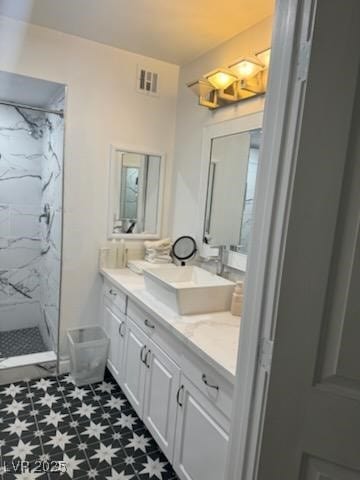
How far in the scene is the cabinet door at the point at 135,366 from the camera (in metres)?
2.04

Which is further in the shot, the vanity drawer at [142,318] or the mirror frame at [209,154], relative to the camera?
the mirror frame at [209,154]

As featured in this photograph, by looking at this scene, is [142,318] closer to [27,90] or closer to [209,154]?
[209,154]

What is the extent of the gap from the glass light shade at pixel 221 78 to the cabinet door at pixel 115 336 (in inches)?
65.8

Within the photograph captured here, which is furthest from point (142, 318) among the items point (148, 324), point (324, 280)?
point (324, 280)

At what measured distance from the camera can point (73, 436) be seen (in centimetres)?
201

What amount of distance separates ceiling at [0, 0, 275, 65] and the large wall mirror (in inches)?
22.3

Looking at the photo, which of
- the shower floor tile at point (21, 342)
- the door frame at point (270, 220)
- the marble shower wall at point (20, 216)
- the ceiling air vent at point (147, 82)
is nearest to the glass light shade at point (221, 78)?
the ceiling air vent at point (147, 82)

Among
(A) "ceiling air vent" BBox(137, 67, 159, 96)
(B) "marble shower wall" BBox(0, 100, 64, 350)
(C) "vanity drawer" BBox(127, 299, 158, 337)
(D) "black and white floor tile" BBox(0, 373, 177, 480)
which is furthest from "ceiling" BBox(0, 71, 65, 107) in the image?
(D) "black and white floor tile" BBox(0, 373, 177, 480)

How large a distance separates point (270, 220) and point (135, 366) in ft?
5.09

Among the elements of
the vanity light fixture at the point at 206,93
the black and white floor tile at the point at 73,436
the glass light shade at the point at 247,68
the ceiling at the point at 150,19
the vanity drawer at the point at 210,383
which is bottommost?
the black and white floor tile at the point at 73,436

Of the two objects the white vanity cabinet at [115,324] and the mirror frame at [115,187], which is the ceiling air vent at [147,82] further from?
the white vanity cabinet at [115,324]

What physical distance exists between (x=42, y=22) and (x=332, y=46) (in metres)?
2.14

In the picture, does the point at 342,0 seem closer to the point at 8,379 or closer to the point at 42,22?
the point at 42,22

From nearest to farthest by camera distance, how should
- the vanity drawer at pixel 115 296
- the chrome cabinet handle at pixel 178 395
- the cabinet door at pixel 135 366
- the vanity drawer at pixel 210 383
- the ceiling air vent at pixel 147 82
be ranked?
the vanity drawer at pixel 210 383
the chrome cabinet handle at pixel 178 395
the cabinet door at pixel 135 366
the vanity drawer at pixel 115 296
the ceiling air vent at pixel 147 82
